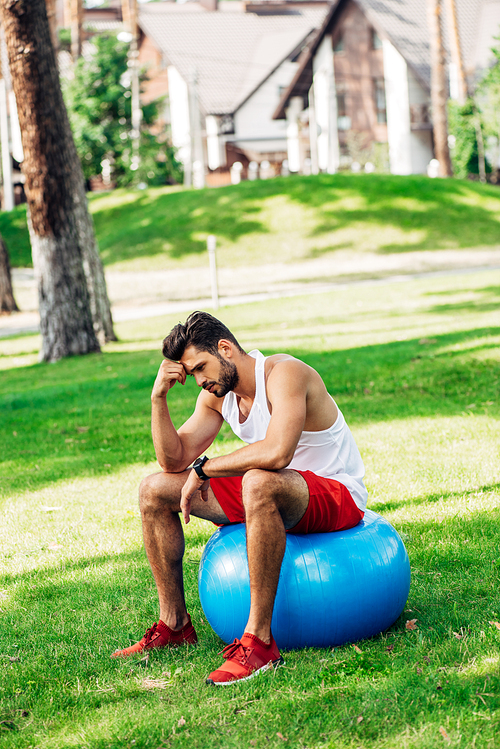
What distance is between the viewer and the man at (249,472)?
355 centimetres

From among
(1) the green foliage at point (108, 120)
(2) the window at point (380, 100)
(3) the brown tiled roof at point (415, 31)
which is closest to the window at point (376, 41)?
(3) the brown tiled roof at point (415, 31)

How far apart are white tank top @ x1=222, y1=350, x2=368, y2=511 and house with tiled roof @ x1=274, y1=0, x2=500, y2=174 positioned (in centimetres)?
3813

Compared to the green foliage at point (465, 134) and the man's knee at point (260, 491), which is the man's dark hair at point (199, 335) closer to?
the man's knee at point (260, 491)

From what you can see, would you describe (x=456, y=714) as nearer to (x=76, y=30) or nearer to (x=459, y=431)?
(x=459, y=431)

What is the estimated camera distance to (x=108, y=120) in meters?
39.2

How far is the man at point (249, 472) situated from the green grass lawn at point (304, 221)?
21805 mm

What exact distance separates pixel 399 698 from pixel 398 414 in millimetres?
5280

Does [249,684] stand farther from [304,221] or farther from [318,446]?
[304,221]

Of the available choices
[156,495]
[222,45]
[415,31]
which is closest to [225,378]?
[156,495]

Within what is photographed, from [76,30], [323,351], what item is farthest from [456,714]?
[76,30]

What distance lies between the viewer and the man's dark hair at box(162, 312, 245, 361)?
12.4ft

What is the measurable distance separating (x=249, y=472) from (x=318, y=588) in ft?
1.95

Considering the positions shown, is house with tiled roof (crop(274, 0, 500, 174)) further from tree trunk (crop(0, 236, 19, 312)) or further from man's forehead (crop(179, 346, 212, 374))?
man's forehead (crop(179, 346, 212, 374))

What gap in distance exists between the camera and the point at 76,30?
4191 centimetres
